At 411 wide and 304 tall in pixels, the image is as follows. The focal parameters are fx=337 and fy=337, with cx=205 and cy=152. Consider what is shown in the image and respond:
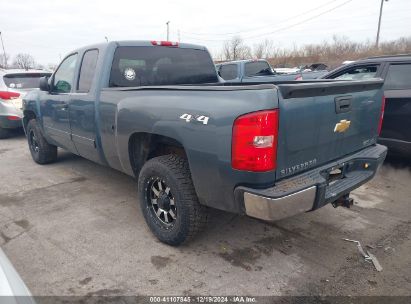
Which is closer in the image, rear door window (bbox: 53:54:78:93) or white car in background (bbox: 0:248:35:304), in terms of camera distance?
white car in background (bbox: 0:248:35:304)

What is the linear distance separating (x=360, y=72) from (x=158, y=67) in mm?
3475

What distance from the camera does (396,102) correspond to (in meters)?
4.77

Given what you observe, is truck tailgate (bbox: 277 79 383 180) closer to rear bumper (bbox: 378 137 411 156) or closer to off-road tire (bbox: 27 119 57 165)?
rear bumper (bbox: 378 137 411 156)

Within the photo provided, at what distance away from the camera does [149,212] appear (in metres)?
3.35

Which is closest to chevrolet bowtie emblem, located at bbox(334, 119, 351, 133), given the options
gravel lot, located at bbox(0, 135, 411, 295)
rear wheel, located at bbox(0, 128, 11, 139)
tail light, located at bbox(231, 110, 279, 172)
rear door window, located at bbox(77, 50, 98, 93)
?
tail light, located at bbox(231, 110, 279, 172)

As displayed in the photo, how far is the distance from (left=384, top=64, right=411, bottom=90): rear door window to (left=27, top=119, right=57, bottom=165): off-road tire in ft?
17.8

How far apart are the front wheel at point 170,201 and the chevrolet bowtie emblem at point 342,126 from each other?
130 centimetres

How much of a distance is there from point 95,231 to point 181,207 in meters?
1.17

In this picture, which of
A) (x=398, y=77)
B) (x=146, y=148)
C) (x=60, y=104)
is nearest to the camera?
(x=146, y=148)

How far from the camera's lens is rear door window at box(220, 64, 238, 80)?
10.4m

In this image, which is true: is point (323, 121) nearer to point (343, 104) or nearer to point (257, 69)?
point (343, 104)

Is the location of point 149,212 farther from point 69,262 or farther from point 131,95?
point 131,95

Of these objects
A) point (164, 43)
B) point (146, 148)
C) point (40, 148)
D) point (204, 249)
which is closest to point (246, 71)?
point (164, 43)

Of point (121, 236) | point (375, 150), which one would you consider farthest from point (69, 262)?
point (375, 150)
